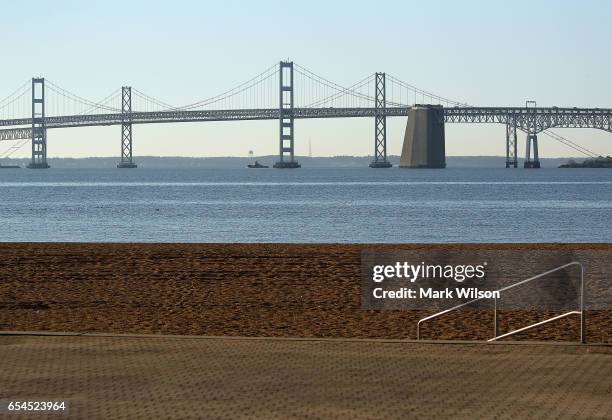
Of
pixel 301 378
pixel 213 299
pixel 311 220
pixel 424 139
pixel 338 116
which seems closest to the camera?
pixel 301 378

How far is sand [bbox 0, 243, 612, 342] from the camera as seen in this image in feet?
34.0

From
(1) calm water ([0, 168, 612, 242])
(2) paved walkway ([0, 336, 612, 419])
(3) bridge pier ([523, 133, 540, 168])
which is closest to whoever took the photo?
(2) paved walkway ([0, 336, 612, 419])

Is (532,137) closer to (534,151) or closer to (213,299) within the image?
(534,151)

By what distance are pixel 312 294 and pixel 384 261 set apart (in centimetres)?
530

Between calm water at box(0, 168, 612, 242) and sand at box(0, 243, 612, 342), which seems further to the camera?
calm water at box(0, 168, 612, 242)

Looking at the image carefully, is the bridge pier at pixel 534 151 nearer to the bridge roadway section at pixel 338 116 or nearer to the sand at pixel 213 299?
the bridge roadway section at pixel 338 116

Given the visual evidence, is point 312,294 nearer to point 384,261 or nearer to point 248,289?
point 248,289

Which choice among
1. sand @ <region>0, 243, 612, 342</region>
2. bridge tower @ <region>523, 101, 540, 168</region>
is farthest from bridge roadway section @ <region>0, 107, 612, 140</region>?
sand @ <region>0, 243, 612, 342</region>

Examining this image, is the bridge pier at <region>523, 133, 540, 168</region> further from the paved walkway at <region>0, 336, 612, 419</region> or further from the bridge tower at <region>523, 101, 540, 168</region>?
the paved walkway at <region>0, 336, 612, 419</region>

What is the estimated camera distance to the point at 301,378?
282 inches

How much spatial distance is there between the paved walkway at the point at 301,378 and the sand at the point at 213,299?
149 centimetres

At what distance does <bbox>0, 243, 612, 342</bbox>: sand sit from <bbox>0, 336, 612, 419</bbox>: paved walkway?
1.49 m

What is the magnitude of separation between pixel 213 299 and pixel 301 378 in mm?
6021

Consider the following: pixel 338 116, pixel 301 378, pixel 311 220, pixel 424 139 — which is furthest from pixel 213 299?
pixel 424 139
